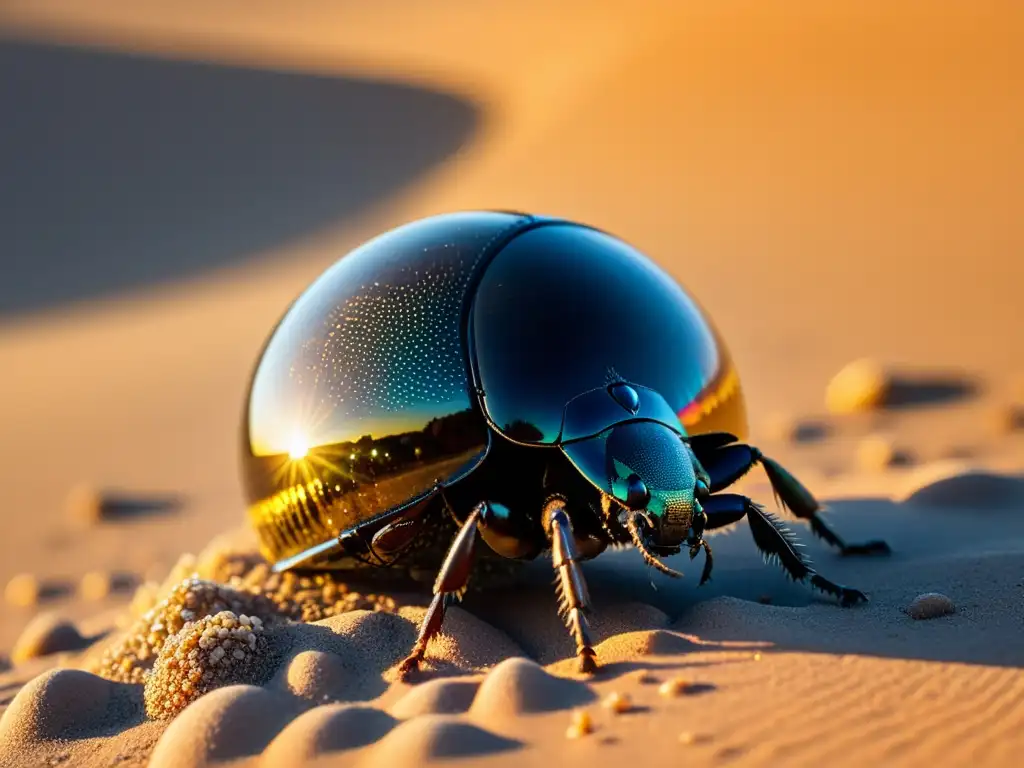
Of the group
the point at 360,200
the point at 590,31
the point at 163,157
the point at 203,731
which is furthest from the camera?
the point at 590,31

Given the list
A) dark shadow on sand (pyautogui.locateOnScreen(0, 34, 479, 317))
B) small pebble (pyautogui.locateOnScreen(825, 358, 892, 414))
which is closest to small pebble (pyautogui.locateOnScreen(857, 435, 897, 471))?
small pebble (pyautogui.locateOnScreen(825, 358, 892, 414))

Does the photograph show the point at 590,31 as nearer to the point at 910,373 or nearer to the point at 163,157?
the point at 163,157

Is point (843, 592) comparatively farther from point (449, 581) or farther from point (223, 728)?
point (223, 728)

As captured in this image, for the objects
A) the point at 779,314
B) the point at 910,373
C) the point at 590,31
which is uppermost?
the point at 590,31

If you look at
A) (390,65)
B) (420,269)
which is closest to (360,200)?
(390,65)

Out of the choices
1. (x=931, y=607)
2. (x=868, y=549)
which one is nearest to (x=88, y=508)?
(x=868, y=549)

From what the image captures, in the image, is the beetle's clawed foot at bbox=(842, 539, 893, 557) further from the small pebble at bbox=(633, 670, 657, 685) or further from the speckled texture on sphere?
the speckled texture on sphere
